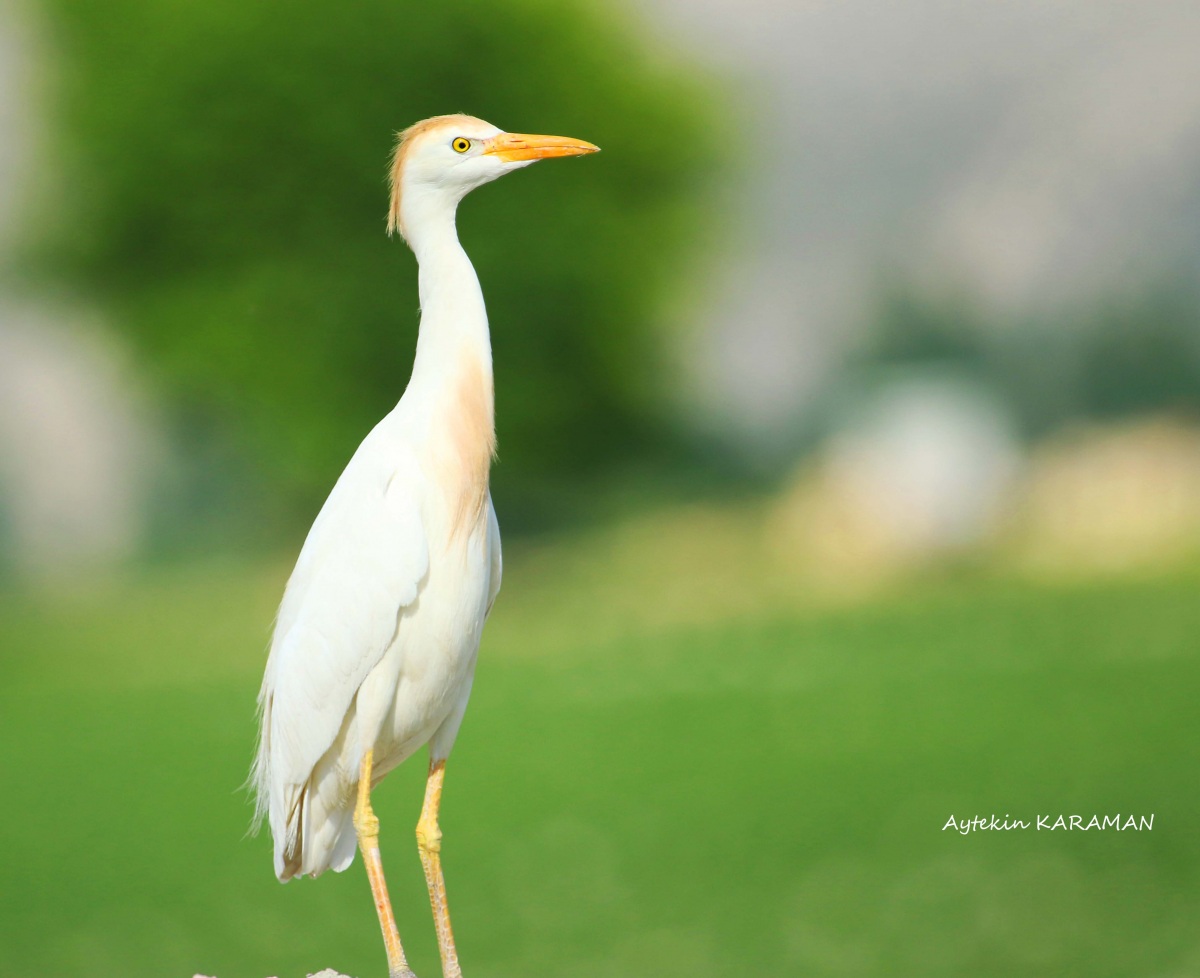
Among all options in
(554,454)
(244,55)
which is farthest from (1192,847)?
(244,55)

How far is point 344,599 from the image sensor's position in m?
2.16

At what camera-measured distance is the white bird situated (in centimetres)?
214

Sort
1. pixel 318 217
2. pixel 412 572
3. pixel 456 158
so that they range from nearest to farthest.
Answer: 1. pixel 412 572
2. pixel 456 158
3. pixel 318 217

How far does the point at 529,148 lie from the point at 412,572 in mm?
813

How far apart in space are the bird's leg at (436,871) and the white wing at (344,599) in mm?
217

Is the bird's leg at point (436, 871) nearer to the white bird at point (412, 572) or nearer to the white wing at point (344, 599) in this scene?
the white bird at point (412, 572)

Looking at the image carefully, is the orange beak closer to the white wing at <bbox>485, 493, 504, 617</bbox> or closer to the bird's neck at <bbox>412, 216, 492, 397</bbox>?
the bird's neck at <bbox>412, 216, 492, 397</bbox>

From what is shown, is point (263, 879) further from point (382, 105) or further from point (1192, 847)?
point (382, 105)

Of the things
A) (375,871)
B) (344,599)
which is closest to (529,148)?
(344,599)

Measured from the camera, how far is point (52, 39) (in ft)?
34.2

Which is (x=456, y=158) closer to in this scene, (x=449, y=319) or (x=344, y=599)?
(x=449, y=319)

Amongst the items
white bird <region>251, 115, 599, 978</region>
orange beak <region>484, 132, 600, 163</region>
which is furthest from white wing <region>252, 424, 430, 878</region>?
orange beak <region>484, 132, 600, 163</region>

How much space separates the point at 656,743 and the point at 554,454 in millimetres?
4589

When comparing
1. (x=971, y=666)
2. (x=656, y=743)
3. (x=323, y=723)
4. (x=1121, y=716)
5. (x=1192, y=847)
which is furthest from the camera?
(x=971, y=666)
